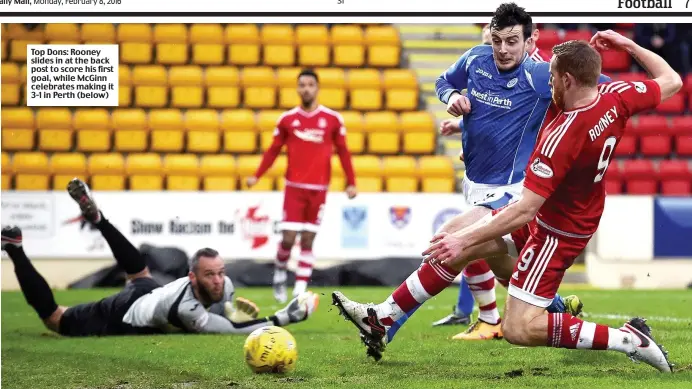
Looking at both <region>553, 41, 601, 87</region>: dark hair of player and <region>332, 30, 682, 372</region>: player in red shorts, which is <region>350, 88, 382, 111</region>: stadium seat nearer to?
<region>332, 30, 682, 372</region>: player in red shorts

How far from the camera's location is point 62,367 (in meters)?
5.70

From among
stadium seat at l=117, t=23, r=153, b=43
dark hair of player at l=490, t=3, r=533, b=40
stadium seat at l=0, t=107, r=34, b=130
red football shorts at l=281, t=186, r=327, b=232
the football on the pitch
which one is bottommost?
the football on the pitch

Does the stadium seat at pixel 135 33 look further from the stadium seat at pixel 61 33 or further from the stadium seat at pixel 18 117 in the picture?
the stadium seat at pixel 61 33

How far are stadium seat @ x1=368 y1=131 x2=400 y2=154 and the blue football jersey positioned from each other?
7176 millimetres

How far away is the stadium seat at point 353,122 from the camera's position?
13305 millimetres

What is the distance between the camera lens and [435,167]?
1305 centimetres

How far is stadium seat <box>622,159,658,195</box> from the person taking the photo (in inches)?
515

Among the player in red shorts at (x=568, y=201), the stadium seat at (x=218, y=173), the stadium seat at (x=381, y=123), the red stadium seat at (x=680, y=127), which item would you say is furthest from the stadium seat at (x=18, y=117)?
the player in red shorts at (x=568, y=201)

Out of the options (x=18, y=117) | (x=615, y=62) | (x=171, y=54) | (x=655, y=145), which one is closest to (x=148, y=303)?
(x=18, y=117)

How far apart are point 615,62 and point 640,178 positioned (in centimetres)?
182

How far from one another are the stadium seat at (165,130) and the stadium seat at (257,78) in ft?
→ 3.44

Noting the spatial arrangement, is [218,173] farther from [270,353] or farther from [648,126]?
[270,353]

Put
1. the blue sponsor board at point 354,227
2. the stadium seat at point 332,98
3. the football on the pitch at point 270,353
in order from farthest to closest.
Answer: the stadium seat at point 332,98, the blue sponsor board at point 354,227, the football on the pitch at point 270,353

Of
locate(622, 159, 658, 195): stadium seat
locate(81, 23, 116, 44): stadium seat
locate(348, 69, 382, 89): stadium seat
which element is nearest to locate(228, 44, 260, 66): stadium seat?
locate(348, 69, 382, 89): stadium seat
